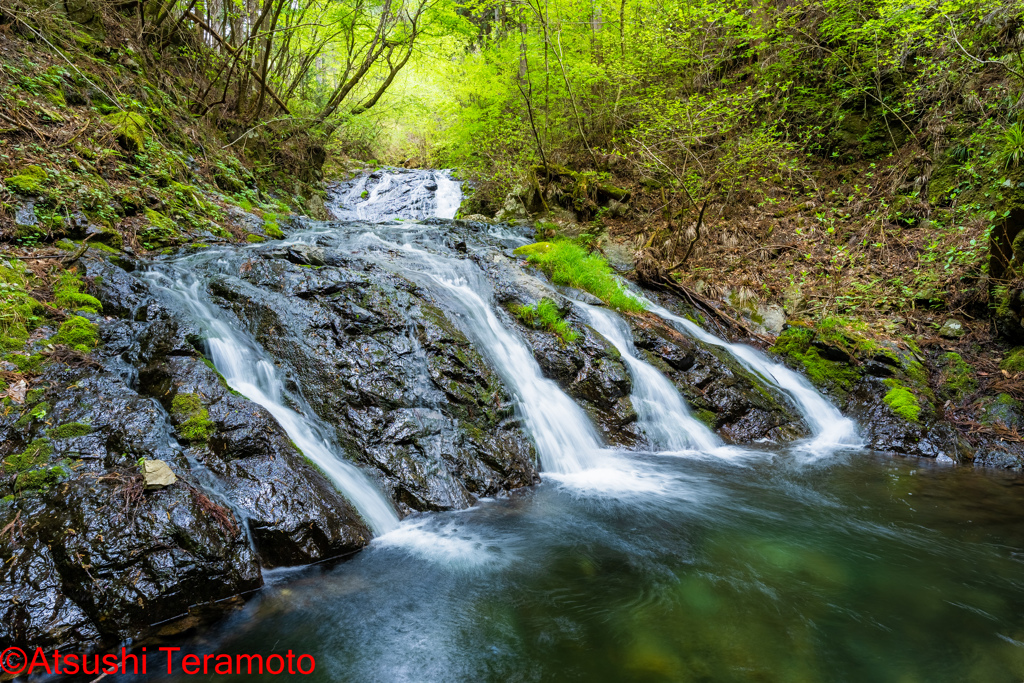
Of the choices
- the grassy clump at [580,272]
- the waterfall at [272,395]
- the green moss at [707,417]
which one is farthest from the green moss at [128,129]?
the green moss at [707,417]

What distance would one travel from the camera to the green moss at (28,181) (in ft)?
16.9

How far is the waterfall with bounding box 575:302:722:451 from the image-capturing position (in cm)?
589

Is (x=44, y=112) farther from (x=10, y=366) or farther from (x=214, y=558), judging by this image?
(x=214, y=558)

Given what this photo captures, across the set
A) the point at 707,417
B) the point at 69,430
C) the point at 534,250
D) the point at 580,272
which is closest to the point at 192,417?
the point at 69,430

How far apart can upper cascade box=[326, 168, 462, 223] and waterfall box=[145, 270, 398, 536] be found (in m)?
9.61

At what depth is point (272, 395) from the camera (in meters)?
4.42

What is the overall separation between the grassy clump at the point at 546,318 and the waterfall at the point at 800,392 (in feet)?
6.88

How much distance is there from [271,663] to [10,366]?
279 cm

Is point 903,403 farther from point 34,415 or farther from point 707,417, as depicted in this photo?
point 34,415

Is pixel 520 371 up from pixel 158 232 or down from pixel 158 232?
down

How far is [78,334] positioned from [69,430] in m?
1.16

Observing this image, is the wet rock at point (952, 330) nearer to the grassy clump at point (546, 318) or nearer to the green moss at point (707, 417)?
the green moss at point (707, 417)

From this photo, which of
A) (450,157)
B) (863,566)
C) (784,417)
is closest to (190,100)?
(450,157)

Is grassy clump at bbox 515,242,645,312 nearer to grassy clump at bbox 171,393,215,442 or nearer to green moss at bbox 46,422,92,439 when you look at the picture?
grassy clump at bbox 171,393,215,442
